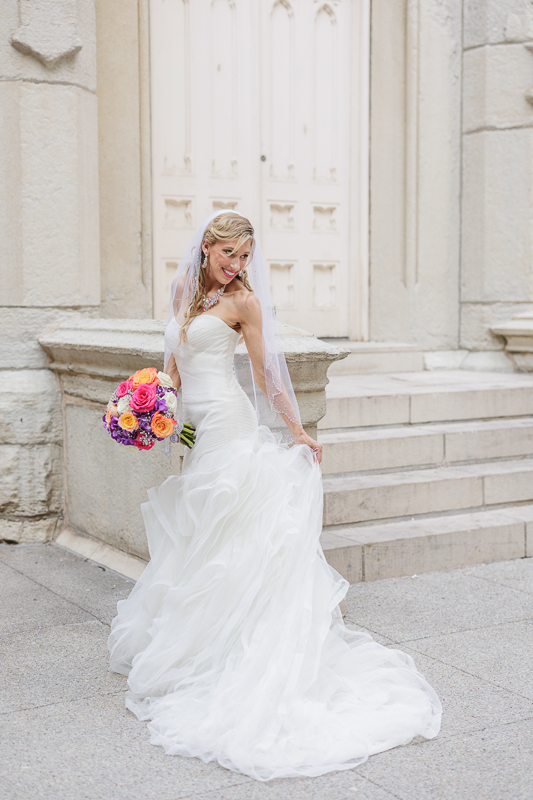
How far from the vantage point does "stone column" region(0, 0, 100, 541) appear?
5.42m

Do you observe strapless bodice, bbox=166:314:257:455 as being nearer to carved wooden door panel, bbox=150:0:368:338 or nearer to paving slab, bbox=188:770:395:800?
paving slab, bbox=188:770:395:800

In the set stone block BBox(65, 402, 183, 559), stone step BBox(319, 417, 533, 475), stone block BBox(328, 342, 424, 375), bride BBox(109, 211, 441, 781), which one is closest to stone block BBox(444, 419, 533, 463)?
stone step BBox(319, 417, 533, 475)

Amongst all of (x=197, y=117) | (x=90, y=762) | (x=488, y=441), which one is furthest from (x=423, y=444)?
(x=90, y=762)

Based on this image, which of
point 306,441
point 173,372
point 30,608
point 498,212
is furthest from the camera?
point 498,212

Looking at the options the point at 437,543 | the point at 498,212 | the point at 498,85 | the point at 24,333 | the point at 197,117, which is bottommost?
the point at 437,543

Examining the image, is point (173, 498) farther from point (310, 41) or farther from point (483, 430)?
point (310, 41)

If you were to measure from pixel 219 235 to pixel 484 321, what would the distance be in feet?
16.4

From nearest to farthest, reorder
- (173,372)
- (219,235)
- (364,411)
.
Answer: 1. (219,235)
2. (173,372)
3. (364,411)

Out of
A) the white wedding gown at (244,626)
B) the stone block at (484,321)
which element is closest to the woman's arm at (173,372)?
the white wedding gown at (244,626)

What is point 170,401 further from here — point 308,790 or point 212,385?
point 308,790

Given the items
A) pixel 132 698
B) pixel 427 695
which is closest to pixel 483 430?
pixel 427 695

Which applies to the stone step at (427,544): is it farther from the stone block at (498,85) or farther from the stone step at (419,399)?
the stone block at (498,85)

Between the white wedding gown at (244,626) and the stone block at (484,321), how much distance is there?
4719mm

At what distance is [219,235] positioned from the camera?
11.1 feet
